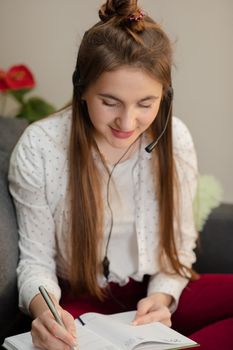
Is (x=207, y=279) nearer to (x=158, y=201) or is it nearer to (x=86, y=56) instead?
(x=158, y=201)

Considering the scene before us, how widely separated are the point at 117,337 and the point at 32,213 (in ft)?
1.10

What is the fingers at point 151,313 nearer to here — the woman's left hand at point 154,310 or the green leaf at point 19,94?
the woman's left hand at point 154,310

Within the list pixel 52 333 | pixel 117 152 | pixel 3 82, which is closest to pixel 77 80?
pixel 117 152

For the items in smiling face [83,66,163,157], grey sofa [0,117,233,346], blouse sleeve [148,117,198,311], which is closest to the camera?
smiling face [83,66,163,157]

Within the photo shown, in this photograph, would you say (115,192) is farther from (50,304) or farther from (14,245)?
(50,304)

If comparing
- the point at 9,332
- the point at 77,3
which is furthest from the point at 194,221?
the point at 77,3

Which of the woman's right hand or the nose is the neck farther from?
the woman's right hand

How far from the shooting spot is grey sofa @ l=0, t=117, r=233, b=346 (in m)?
1.28

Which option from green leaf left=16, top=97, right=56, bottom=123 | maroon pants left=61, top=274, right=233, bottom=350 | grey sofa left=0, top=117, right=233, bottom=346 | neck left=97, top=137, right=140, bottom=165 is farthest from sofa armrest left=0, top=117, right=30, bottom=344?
green leaf left=16, top=97, right=56, bottom=123

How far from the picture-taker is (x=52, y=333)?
1101 millimetres

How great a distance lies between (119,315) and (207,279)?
0.88 ft

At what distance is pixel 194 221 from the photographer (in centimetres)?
150

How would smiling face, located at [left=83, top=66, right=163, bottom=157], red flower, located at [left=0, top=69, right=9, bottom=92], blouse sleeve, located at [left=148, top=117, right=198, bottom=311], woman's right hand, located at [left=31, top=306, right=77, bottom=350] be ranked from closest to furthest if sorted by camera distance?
1. woman's right hand, located at [left=31, top=306, right=77, bottom=350]
2. smiling face, located at [left=83, top=66, right=163, bottom=157]
3. blouse sleeve, located at [left=148, top=117, right=198, bottom=311]
4. red flower, located at [left=0, top=69, right=9, bottom=92]

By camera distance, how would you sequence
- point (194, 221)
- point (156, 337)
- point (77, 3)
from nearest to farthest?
1. point (156, 337)
2. point (194, 221)
3. point (77, 3)
